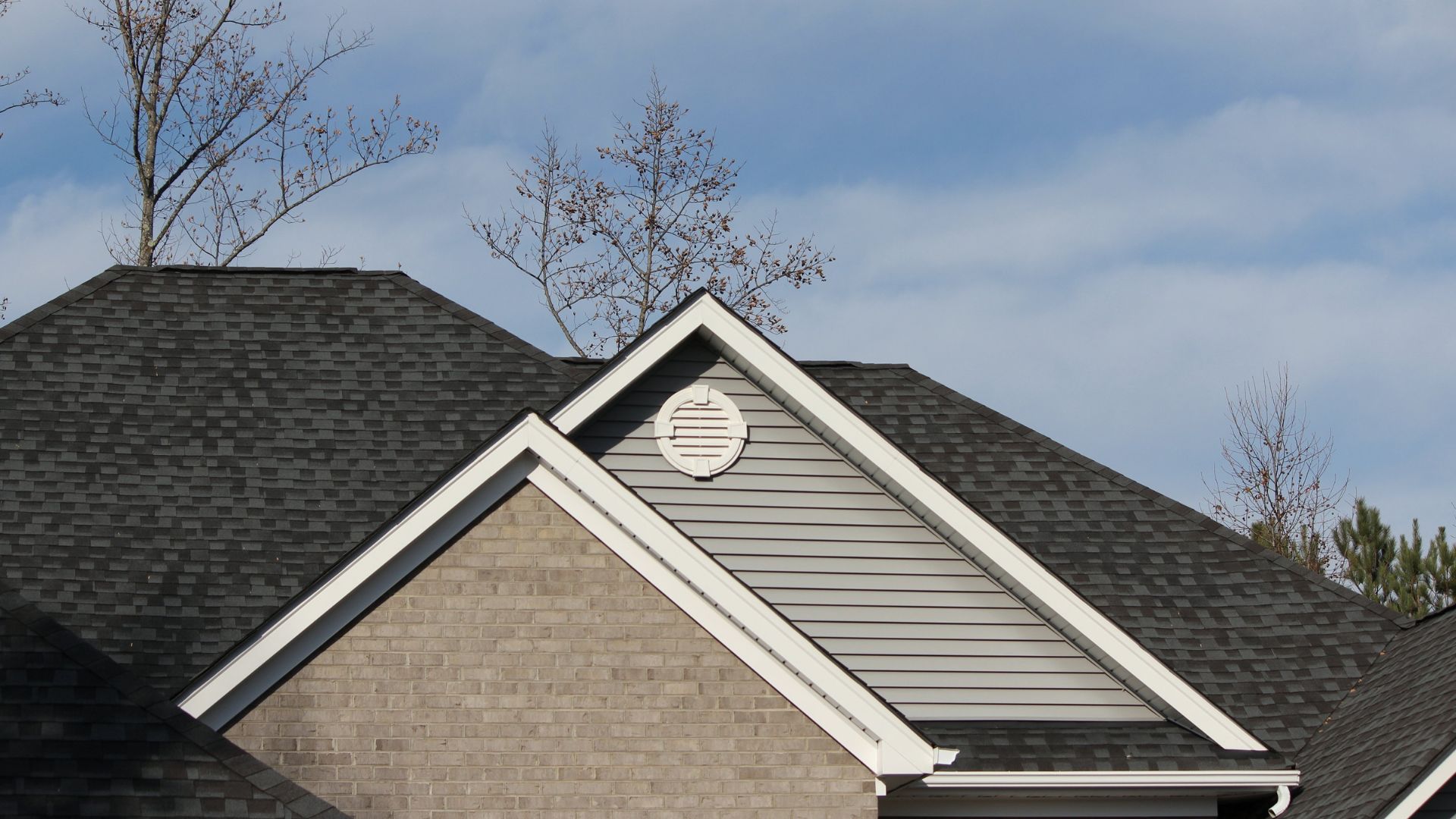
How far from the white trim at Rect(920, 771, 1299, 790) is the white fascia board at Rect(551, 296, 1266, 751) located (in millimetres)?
265

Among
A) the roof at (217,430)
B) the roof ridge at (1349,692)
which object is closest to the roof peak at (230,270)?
the roof at (217,430)

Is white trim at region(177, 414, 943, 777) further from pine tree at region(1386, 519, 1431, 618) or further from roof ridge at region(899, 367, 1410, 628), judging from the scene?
pine tree at region(1386, 519, 1431, 618)

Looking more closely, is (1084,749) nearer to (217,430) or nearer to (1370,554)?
(217,430)

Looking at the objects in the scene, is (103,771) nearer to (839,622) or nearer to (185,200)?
(839,622)

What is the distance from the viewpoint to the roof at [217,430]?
11.3 m

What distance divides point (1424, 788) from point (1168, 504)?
4.32m

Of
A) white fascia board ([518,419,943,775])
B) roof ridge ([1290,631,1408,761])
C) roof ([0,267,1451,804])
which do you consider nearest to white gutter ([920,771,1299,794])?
roof ([0,267,1451,804])

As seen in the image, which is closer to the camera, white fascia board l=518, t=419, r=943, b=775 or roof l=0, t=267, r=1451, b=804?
white fascia board l=518, t=419, r=943, b=775

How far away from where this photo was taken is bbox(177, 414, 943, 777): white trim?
9.74 metres

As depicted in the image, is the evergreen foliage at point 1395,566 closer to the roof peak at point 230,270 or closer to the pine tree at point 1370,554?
the pine tree at point 1370,554

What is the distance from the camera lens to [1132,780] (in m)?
11.4

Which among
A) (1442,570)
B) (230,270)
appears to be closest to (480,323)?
(230,270)

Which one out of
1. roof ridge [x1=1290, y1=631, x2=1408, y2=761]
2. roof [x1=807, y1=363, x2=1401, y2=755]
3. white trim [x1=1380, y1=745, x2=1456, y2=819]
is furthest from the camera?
roof [x1=807, y1=363, x2=1401, y2=755]

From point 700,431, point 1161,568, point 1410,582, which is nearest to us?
point 700,431
